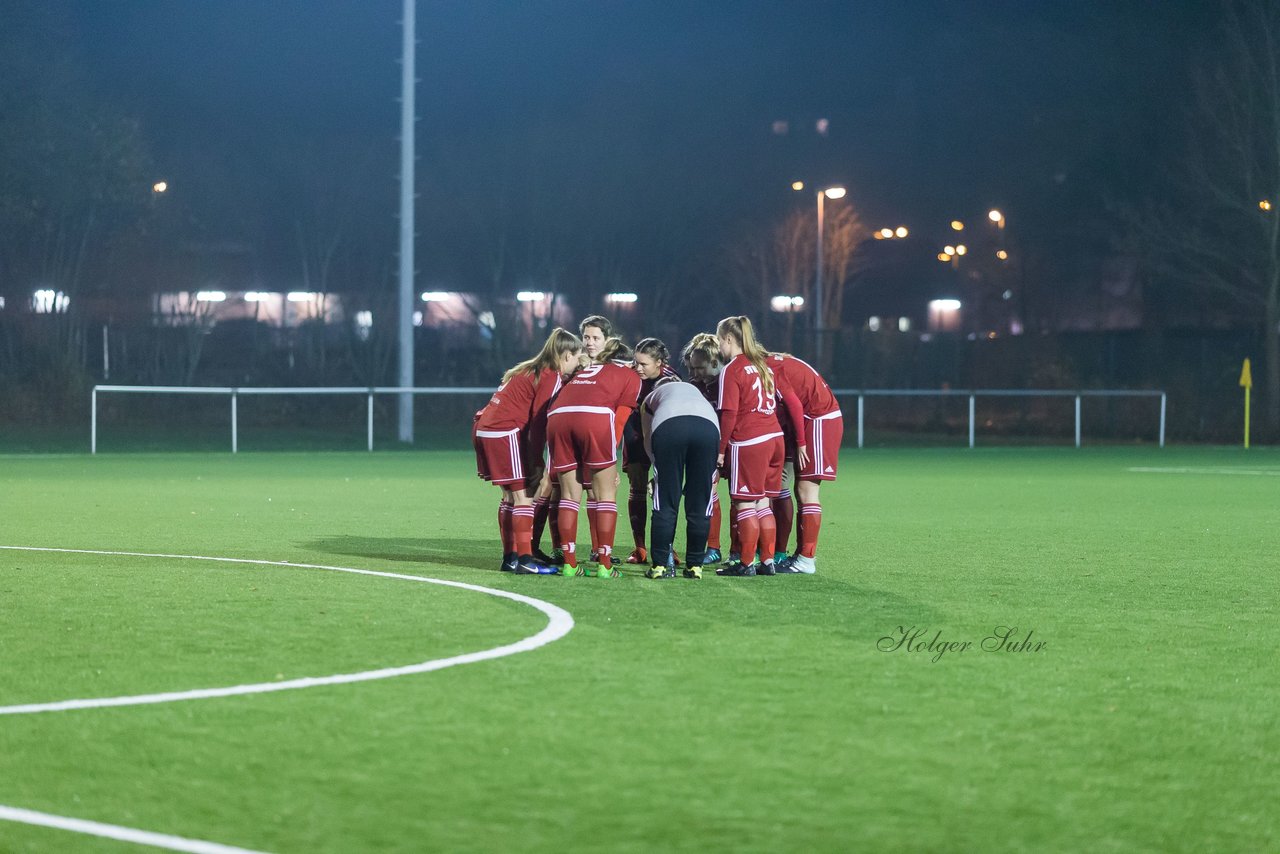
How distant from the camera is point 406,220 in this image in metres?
31.9

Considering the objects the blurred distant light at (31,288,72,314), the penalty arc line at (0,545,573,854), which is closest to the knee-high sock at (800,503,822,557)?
the penalty arc line at (0,545,573,854)

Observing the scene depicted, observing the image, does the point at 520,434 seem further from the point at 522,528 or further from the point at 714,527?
the point at 714,527

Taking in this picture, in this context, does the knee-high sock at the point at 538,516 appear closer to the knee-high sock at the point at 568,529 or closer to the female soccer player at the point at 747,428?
the knee-high sock at the point at 568,529

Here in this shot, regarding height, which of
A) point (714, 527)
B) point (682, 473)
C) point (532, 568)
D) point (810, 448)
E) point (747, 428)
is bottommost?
point (532, 568)

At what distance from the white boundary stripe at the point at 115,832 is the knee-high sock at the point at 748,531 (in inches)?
254

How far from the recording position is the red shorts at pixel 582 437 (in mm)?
10562

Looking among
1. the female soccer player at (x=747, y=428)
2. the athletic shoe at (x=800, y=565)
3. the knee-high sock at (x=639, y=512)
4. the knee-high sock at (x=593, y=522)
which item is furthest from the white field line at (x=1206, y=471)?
the knee-high sock at (x=593, y=522)

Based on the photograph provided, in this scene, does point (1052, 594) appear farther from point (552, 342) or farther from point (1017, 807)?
point (1017, 807)

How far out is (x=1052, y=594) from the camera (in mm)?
10062

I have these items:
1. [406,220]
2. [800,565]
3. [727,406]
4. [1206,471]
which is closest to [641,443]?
[727,406]

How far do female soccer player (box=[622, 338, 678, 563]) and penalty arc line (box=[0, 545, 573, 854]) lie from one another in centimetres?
184

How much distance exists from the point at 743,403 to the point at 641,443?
1.17 meters

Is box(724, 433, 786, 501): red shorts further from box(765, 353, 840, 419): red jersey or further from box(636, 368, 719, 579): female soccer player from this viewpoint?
box(765, 353, 840, 419): red jersey

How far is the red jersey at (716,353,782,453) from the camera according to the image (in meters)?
10.6
